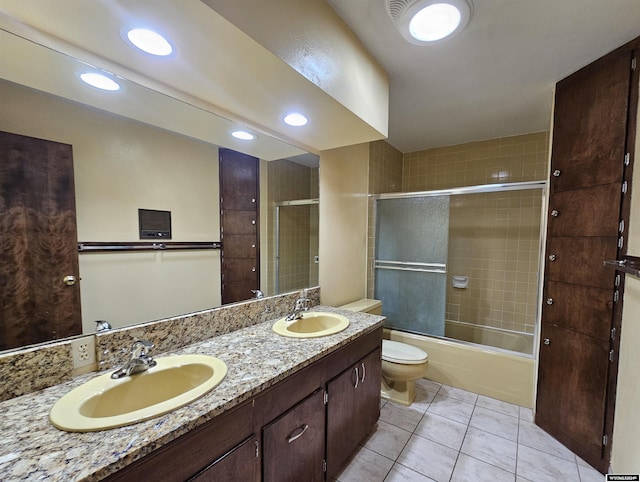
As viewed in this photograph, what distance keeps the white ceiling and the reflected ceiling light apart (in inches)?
39.4

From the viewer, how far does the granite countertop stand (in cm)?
60

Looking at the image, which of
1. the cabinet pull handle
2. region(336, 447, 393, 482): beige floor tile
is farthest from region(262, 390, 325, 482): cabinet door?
region(336, 447, 393, 482): beige floor tile

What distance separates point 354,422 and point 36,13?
2.19m

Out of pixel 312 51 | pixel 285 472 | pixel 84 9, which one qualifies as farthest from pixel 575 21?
pixel 285 472

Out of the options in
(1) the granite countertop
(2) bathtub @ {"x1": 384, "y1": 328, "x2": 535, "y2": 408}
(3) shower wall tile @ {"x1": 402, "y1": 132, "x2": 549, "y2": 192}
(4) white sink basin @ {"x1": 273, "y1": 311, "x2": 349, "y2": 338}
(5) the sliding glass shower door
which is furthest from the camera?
(3) shower wall tile @ {"x1": 402, "y1": 132, "x2": 549, "y2": 192}

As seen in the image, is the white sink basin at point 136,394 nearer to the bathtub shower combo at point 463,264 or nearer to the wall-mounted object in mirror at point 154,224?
the wall-mounted object in mirror at point 154,224

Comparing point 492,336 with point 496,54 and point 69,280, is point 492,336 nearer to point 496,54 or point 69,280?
point 496,54

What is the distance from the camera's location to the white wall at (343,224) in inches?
88.3

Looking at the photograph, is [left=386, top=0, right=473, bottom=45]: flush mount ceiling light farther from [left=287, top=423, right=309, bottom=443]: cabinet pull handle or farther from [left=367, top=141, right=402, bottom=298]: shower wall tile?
[left=287, top=423, right=309, bottom=443]: cabinet pull handle

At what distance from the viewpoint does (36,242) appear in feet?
3.16

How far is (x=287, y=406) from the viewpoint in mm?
1100

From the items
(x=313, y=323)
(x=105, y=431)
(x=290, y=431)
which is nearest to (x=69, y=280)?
(x=105, y=431)

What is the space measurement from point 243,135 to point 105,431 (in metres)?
1.44

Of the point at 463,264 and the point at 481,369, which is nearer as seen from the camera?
the point at 481,369
